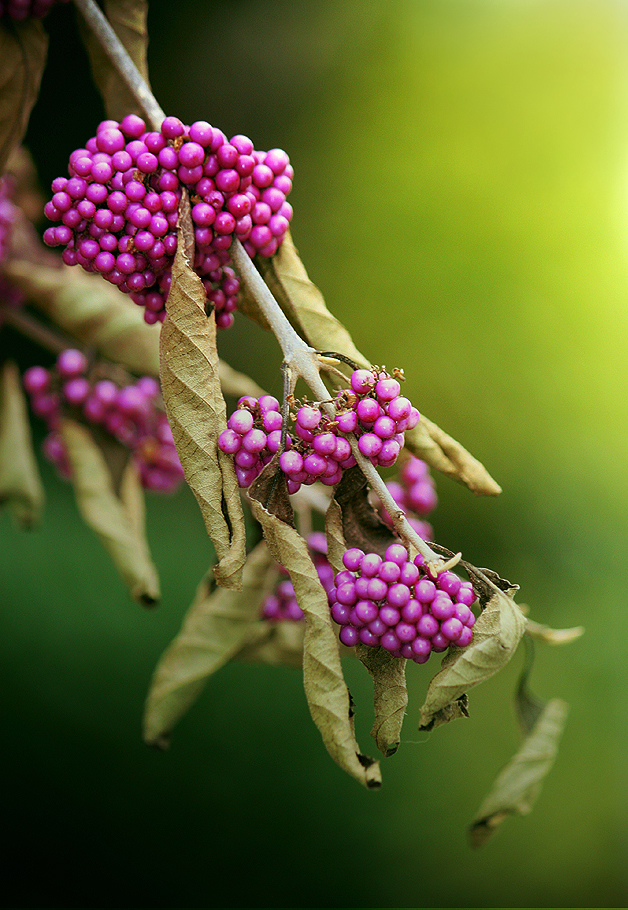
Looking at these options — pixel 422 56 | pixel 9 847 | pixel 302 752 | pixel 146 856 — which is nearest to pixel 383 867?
pixel 302 752

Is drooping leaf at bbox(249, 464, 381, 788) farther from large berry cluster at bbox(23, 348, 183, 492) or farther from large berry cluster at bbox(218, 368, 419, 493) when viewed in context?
large berry cluster at bbox(23, 348, 183, 492)

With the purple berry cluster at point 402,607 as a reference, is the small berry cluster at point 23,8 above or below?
above

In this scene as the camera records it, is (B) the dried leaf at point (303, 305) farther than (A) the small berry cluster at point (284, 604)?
No

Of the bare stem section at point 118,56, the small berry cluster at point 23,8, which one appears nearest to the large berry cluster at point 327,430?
the bare stem section at point 118,56

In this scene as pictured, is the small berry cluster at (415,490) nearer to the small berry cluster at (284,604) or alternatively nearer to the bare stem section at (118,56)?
the small berry cluster at (284,604)

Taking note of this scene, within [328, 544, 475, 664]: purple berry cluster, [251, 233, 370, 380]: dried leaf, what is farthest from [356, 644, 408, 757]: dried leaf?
[251, 233, 370, 380]: dried leaf

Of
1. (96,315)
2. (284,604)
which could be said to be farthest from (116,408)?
(284,604)
